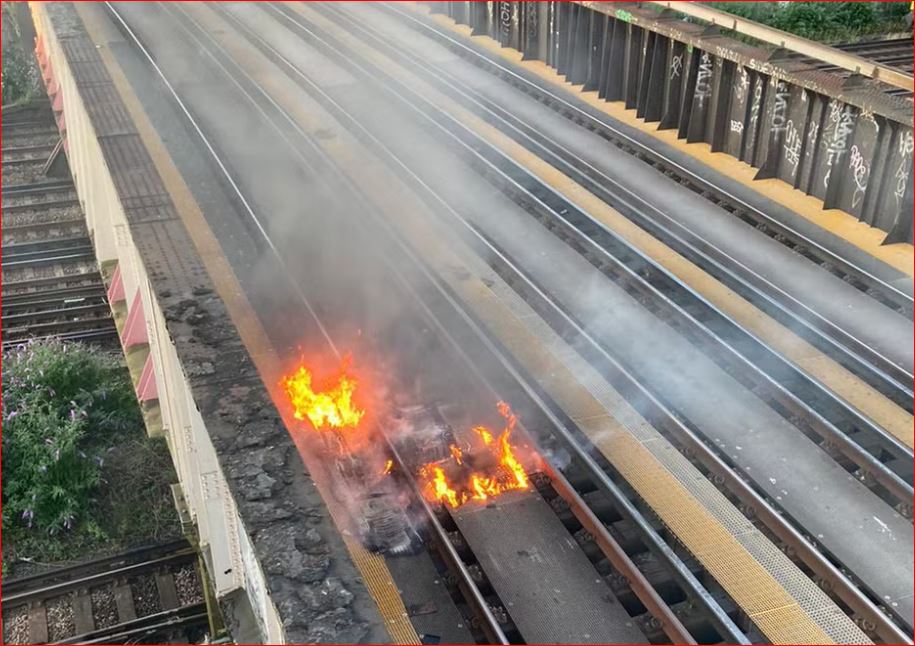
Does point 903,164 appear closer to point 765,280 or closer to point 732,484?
point 765,280

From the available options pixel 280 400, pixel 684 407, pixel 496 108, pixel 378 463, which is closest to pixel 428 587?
pixel 378 463

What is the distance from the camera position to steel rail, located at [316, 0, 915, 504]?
8.96 meters

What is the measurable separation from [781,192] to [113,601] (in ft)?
40.2

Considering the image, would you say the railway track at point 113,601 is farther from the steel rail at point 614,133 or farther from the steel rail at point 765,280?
the steel rail at point 614,133

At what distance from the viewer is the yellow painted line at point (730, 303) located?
9953 mm

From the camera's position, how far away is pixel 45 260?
1966 cm

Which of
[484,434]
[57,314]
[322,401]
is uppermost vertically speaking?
[322,401]

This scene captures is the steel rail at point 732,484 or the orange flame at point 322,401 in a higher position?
the orange flame at point 322,401

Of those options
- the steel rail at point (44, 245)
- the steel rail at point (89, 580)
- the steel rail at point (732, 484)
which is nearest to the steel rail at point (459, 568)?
the steel rail at point (732, 484)

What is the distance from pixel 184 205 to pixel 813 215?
9.92 meters

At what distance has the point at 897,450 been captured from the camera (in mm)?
9211

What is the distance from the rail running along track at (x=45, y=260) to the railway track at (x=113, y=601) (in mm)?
5918

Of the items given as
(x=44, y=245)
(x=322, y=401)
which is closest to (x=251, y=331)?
(x=322, y=401)

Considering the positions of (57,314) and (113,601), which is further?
(57,314)
